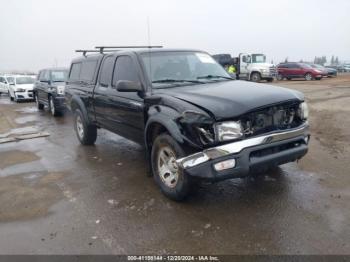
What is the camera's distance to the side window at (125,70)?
5156mm

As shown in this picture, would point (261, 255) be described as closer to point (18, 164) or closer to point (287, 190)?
point (287, 190)

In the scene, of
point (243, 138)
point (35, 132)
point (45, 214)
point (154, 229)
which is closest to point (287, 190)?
point (243, 138)

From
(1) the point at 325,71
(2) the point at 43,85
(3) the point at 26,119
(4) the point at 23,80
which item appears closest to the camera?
(3) the point at 26,119

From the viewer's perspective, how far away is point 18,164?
20.9 feet

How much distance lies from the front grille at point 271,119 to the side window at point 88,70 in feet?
12.6

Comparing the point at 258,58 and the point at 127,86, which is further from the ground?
the point at 258,58

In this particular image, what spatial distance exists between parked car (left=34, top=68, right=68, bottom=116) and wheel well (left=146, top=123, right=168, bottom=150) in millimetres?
8762

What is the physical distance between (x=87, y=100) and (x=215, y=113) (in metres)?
3.93

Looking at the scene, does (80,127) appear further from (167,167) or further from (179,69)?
(167,167)

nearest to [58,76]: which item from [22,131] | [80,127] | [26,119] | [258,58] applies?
[26,119]

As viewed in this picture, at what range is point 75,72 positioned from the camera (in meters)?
7.69

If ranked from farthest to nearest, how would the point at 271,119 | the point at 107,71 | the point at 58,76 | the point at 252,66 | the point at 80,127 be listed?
the point at 252,66 → the point at 58,76 → the point at 80,127 → the point at 107,71 → the point at 271,119

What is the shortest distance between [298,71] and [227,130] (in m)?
26.4

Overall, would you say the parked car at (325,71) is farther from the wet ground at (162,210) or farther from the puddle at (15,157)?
the puddle at (15,157)
